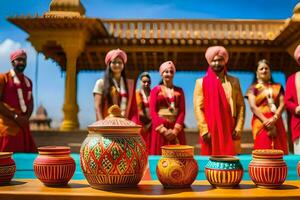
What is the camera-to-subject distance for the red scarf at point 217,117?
12.0 ft

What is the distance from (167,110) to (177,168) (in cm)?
272

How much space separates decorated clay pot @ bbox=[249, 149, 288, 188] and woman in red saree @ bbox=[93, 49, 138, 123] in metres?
2.11

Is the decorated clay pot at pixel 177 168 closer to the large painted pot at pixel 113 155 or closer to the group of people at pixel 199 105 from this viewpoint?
the large painted pot at pixel 113 155

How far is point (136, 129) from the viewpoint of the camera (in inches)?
64.4

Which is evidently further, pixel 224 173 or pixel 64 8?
pixel 64 8

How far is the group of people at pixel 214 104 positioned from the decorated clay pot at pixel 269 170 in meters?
2.02

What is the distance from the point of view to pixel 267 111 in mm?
4336

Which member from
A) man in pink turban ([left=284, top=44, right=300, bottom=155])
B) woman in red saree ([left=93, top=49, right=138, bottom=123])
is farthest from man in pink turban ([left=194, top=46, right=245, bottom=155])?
woman in red saree ([left=93, top=49, right=138, bottom=123])

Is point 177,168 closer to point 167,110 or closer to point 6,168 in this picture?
point 6,168

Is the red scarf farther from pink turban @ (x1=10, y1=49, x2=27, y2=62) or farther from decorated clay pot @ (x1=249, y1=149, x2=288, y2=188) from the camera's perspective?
pink turban @ (x1=10, y1=49, x2=27, y2=62)

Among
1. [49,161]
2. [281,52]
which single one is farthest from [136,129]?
[281,52]

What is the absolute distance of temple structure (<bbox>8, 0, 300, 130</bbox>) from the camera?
8977 mm

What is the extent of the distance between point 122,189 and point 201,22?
910cm

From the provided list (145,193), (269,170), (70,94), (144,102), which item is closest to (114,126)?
(145,193)
